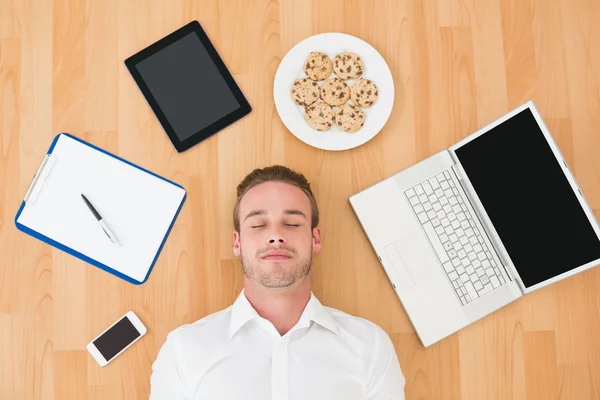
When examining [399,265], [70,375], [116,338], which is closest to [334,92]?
[399,265]

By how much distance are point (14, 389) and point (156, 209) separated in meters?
0.62

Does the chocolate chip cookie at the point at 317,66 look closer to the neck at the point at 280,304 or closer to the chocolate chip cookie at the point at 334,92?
the chocolate chip cookie at the point at 334,92

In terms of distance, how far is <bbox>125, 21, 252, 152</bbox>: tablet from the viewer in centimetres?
150

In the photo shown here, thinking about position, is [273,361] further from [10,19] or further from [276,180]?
[10,19]

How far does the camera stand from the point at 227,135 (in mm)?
1526

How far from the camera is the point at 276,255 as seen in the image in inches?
52.9

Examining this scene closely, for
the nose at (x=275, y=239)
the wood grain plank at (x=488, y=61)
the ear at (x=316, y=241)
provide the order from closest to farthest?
the nose at (x=275, y=239) < the ear at (x=316, y=241) < the wood grain plank at (x=488, y=61)

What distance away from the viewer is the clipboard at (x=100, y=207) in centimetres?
148

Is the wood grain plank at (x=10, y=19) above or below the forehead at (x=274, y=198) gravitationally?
above

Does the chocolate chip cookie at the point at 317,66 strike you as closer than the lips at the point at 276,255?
No

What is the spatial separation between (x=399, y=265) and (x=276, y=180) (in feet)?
1.37

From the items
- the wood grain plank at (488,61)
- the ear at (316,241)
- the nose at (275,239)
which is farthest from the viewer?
the wood grain plank at (488,61)

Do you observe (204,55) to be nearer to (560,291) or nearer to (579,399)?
(560,291)

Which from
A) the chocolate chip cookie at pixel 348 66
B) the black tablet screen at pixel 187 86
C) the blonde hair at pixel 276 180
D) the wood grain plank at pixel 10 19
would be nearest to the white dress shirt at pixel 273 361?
the blonde hair at pixel 276 180
